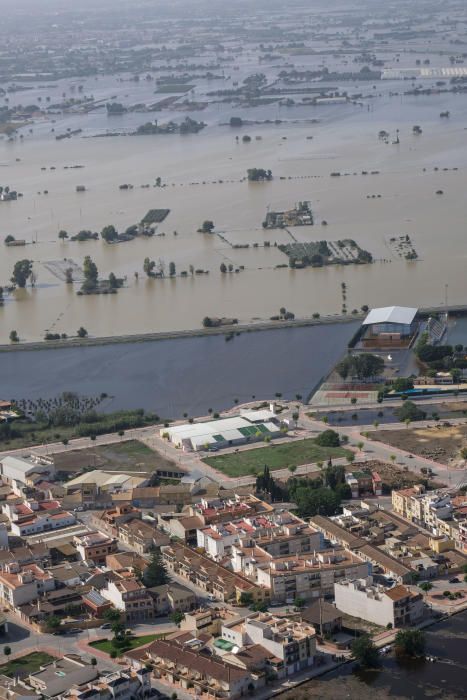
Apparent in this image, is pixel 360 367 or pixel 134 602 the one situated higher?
pixel 360 367

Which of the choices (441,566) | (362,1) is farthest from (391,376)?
(362,1)

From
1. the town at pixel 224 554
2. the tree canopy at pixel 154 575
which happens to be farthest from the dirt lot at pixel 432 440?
the tree canopy at pixel 154 575

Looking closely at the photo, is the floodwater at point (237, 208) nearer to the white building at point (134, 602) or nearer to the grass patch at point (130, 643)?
the white building at point (134, 602)

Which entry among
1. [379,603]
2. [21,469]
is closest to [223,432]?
[21,469]

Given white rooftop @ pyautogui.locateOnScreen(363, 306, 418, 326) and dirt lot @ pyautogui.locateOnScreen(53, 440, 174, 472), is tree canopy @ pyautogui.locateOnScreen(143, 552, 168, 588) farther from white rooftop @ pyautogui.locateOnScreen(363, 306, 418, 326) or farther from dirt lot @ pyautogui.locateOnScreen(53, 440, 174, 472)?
white rooftop @ pyautogui.locateOnScreen(363, 306, 418, 326)

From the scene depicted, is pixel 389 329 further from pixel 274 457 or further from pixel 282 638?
pixel 282 638

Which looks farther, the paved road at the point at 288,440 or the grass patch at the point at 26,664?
the paved road at the point at 288,440

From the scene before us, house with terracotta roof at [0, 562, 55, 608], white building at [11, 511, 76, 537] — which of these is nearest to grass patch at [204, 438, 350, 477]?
white building at [11, 511, 76, 537]
